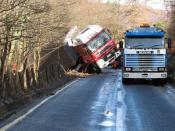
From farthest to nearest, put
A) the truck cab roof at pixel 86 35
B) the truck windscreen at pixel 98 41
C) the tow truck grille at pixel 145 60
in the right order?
the truck windscreen at pixel 98 41 → the truck cab roof at pixel 86 35 → the tow truck grille at pixel 145 60

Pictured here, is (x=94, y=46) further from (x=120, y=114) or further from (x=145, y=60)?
(x=120, y=114)

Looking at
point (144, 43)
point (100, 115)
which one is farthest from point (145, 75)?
point (100, 115)

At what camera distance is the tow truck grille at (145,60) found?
1199 inches

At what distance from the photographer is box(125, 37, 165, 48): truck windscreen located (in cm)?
3050

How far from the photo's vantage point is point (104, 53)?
157 ft

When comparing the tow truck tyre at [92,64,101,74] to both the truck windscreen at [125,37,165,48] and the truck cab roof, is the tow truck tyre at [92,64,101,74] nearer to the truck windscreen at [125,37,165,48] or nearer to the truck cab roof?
the truck cab roof

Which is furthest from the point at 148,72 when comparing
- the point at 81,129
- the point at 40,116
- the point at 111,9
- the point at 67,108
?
the point at 111,9

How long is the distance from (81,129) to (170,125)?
2277mm

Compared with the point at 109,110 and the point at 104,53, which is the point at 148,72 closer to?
the point at 109,110

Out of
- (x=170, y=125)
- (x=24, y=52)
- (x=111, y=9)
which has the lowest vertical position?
(x=170, y=125)

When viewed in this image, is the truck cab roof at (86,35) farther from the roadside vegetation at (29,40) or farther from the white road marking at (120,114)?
the white road marking at (120,114)

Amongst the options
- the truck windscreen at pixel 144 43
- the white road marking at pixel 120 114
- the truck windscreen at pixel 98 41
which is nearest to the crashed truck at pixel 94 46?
the truck windscreen at pixel 98 41

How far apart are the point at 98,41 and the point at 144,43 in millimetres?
16357

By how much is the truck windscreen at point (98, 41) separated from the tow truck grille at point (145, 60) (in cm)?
1571
